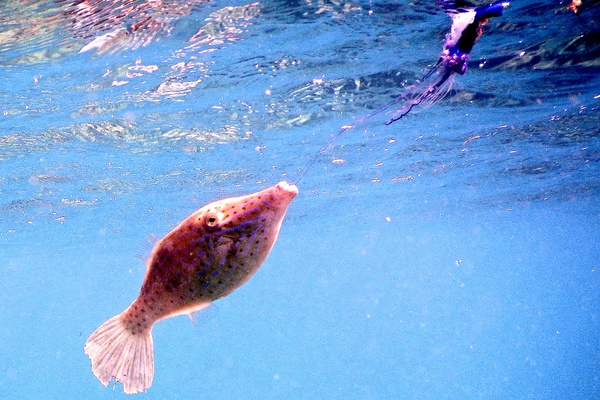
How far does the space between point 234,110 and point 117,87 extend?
383cm

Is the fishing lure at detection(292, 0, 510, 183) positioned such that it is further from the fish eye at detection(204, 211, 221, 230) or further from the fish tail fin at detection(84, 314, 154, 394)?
the fish tail fin at detection(84, 314, 154, 394)

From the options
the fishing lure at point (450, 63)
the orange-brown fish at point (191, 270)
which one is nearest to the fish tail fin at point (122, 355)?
the orange-brown fish at point (191, 270)

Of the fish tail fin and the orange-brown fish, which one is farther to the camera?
the fish tail fin

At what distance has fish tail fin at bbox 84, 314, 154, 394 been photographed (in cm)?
325

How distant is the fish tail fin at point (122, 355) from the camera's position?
325 centimetres

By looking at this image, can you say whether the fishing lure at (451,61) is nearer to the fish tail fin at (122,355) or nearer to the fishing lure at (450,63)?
the fishing lure at (450,63)

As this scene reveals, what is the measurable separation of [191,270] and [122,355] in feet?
3.12

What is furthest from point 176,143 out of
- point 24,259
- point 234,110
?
point 24,259

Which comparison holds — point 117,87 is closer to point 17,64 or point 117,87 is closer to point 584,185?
point 17,64

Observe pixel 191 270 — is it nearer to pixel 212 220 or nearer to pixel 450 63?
pixel 212 220

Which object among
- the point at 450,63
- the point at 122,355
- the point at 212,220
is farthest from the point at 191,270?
the point at 450,63

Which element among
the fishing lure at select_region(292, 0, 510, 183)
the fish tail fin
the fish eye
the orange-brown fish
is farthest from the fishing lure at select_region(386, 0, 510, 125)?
the fish tail fin

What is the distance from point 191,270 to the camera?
3018 millimetres

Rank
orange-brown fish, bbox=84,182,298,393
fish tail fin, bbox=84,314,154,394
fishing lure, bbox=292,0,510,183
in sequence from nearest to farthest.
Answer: orange-brown fish, bbox=84,182,298,393
fishing lure, bbox=292,0,510,183
fish tail fin, bbox=84,314,154,394
